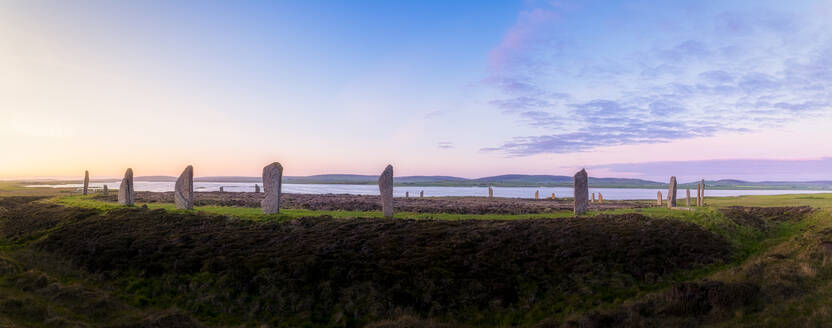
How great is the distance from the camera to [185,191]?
2653cm

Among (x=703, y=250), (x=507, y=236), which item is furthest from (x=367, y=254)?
(x=703, y=250)

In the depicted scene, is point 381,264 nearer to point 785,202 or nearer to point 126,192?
point 126,192

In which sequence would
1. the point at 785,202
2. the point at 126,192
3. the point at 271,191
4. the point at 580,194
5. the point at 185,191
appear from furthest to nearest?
1. the point at 785,202
2. the point at 126,192
3. the point at 185,191
4. the point at 580,194
5. the point at 271,191

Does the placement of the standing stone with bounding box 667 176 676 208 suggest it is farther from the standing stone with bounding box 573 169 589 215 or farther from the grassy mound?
the grassy mound

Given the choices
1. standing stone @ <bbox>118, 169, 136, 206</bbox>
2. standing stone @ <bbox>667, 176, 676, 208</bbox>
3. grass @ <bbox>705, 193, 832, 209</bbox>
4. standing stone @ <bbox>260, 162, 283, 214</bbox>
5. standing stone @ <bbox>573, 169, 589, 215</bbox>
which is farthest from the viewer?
grass @ <bbox>705, 193, 832, 209</bbox>

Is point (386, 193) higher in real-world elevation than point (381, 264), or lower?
higher

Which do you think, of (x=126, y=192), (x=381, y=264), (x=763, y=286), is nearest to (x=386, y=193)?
(x=381, y=264)

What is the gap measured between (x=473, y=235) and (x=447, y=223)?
116 inches

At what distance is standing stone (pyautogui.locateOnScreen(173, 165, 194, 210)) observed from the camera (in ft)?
86.2

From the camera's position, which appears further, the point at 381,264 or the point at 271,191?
the point at 271,191

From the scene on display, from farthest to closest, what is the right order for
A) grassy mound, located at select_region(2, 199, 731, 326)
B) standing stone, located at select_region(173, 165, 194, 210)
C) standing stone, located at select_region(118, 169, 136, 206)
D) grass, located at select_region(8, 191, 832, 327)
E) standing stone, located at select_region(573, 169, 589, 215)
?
standing stone, located at select_region(118, 169, 136, 206) → standing stone, located at select_region(173, 165, 194, 210) → standing stone, located at select_region(573, 169, 589, 215) → grassy mound, located at select_region(2, 199, 731, 326) → grass, located at select_region(8, 191, 832, 327)

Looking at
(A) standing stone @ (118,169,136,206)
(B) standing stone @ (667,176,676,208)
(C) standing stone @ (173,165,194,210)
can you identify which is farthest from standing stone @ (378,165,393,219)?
(B) standing stone @ (667,176,676,208)

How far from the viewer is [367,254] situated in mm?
13906

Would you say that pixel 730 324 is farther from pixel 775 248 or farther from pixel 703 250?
pixel 775 248
